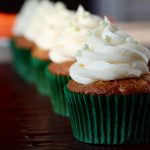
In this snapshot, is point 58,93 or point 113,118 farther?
point 58,93

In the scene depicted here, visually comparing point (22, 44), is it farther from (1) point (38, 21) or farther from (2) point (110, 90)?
(2) point (110, 90)

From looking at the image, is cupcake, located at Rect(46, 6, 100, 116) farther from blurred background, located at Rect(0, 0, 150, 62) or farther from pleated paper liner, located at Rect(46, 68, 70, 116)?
blurred background, located at Rect(0, 0, 150, 62)

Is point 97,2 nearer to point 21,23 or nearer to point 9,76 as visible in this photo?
point 21,23

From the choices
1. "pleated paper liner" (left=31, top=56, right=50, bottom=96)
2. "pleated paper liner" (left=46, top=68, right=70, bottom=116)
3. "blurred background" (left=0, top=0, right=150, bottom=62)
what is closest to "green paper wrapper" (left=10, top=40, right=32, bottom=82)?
"pleated paper liner" (left=31, top=56, right=50, bottom=96)

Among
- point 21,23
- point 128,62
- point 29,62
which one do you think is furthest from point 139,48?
point 21,23

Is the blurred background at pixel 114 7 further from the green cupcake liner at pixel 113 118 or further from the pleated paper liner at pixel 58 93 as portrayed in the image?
the green cupcake liner at pixel 113 118

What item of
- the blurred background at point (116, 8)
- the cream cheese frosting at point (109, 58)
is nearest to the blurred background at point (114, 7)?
the blurred background at point (116, 8)

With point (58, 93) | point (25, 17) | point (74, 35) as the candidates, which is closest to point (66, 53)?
point (74, 35)
